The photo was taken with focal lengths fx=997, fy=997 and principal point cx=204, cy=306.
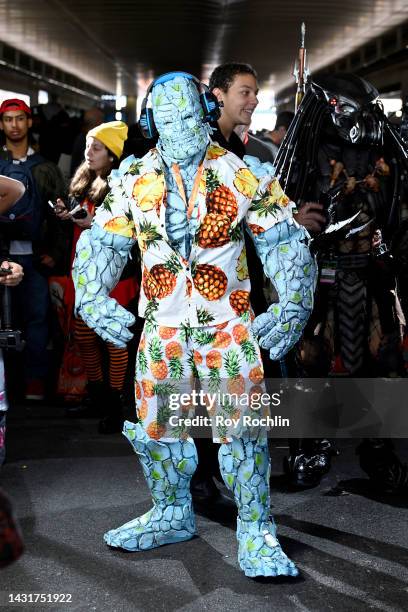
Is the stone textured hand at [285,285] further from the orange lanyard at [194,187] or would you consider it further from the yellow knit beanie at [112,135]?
the yellow knit beanie at [112,135]

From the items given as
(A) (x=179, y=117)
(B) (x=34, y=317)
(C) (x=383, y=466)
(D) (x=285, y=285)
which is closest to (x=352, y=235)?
(C) (x=383, y=466)

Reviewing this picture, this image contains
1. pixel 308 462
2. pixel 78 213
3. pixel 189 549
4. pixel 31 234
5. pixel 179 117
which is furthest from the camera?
pixel 31 234

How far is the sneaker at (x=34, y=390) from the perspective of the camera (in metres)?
6.45

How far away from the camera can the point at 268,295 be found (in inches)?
176

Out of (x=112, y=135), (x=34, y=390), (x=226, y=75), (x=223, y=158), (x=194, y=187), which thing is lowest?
(x=34, y=390)

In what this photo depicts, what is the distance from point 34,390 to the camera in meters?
6.46

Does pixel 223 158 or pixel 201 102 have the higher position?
pixel 201 102

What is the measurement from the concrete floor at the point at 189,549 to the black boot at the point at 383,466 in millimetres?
65

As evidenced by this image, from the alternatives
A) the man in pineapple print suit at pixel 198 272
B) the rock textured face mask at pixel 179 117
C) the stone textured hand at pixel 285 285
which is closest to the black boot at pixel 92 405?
the man in pineapple print suit at pixel 198 272

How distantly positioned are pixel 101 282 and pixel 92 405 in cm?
258

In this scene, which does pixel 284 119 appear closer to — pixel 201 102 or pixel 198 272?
pixel 201 102

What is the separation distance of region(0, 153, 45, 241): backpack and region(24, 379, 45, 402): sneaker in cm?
100

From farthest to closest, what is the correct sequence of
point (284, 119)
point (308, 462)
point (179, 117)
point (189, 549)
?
point (284, 119) < point (308, 462) < point (189, 549) < point (179, 117)

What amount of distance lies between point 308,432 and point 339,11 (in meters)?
13.5
